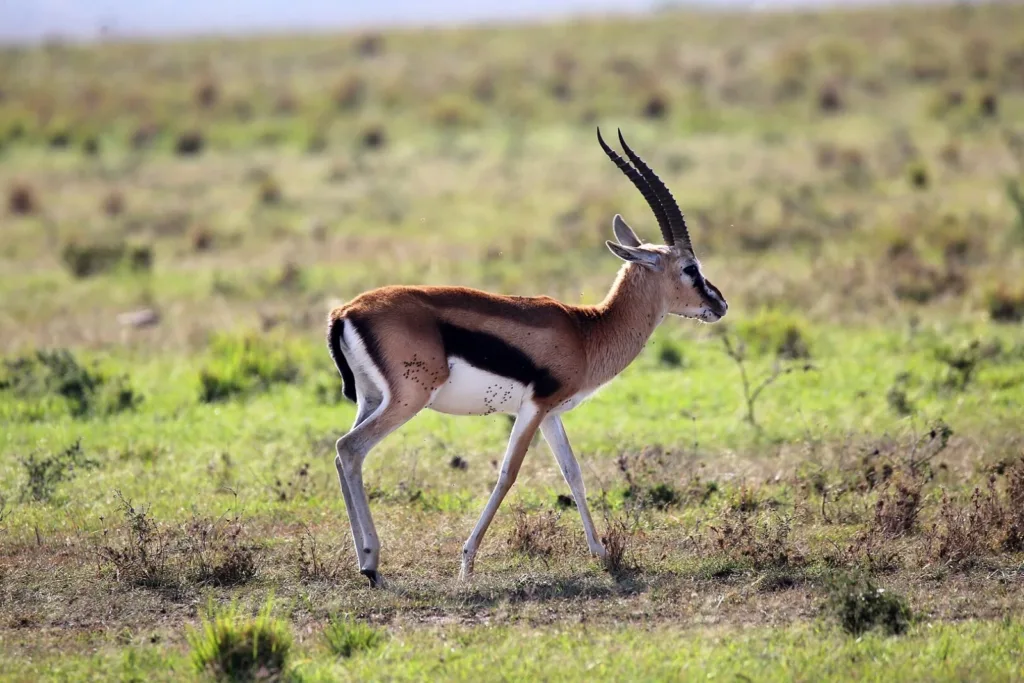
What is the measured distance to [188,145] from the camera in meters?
30.1

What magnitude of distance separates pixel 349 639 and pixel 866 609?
256cm

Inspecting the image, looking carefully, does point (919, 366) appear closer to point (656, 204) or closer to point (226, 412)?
point (656, 204)

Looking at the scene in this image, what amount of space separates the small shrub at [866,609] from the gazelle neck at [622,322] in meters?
2.22

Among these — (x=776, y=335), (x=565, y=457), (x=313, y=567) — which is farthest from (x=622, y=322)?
(x=776, y=335)

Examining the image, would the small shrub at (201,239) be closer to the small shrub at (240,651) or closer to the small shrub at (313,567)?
the small shrub at (313,567)

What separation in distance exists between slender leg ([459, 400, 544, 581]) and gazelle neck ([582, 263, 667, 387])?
0.60m

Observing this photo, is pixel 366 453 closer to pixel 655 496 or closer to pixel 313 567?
pixel 313 567

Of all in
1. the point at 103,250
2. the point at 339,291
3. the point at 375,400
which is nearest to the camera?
the point at 375,400

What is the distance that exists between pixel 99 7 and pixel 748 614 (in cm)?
1947

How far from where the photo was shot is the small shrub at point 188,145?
1181 inches

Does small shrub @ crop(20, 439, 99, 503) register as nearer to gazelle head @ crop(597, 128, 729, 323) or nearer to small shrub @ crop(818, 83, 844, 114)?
gazelle head @ crop(597, 128, 729, 323)

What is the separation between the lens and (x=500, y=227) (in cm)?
2056

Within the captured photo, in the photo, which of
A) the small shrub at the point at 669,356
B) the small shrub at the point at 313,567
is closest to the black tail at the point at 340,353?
the small shrub at the point at 313,567

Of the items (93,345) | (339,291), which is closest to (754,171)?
(339,291)
